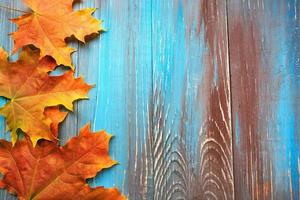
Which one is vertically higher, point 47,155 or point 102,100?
point 102,100

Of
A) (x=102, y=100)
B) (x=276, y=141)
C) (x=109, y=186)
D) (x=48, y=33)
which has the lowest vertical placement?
(x=109, y=186)

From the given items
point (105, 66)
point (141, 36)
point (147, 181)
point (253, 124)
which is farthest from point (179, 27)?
point (147, 181)

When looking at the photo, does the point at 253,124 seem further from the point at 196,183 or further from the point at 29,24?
the point at 29,24

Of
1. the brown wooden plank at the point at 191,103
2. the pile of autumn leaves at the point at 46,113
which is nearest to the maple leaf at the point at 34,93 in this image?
the pile of autumn leaves at the point at 46,113

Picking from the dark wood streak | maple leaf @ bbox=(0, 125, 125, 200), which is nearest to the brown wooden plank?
the dark wood streak

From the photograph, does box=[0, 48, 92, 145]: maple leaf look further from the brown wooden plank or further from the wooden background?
the brown wooden plank

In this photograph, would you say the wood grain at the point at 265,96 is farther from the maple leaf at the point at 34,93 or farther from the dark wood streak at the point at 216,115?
the maple leaf at the point at 34,93

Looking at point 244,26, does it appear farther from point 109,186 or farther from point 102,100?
point 109,186
